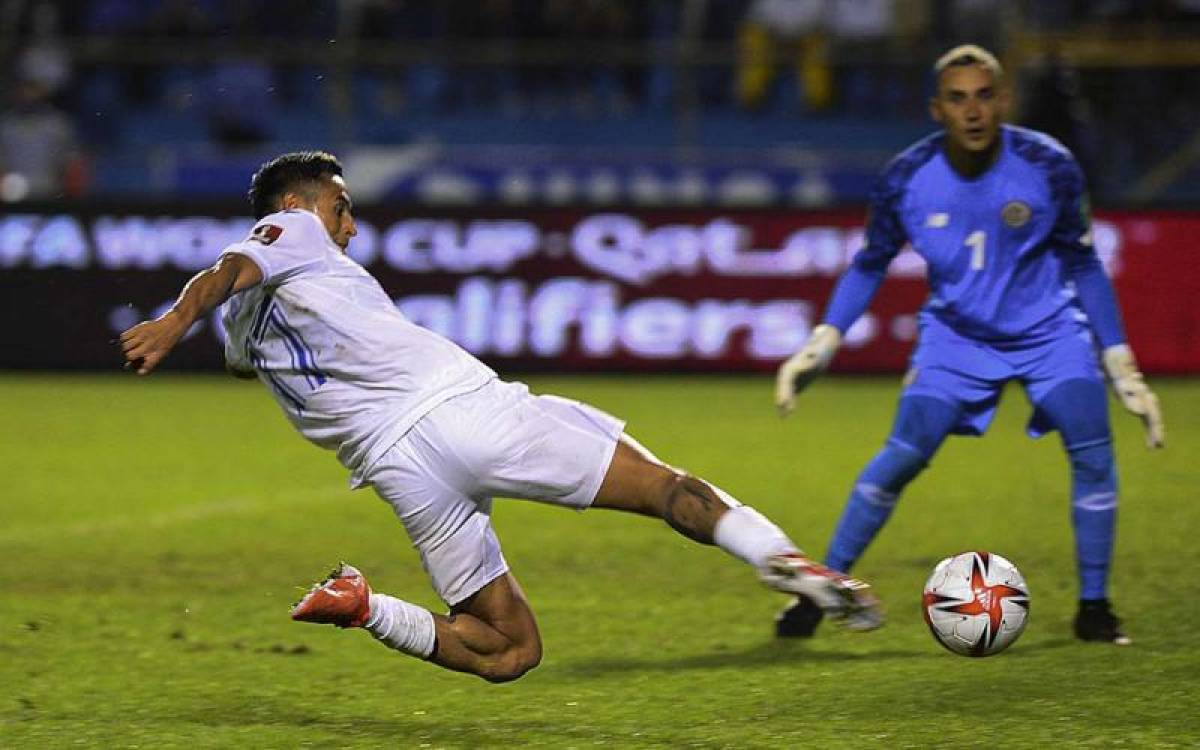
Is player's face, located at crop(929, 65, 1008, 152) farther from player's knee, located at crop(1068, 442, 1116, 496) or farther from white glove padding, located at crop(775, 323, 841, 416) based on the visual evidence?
player's knee, located at crop(1068, 442, 1116, 496)

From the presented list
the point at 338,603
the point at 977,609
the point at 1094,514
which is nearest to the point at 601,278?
the point at 1094,514

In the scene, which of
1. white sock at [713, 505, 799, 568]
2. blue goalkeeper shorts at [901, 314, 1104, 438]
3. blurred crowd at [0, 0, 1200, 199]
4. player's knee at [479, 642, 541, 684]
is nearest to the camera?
white sock at [713, 505, 799, 568]

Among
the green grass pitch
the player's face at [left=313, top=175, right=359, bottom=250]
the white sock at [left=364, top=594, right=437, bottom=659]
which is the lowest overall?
the green grass pitch

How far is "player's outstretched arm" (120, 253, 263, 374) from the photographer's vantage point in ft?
16.1

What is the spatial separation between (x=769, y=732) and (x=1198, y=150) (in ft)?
39.8

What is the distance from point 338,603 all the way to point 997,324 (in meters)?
2.61

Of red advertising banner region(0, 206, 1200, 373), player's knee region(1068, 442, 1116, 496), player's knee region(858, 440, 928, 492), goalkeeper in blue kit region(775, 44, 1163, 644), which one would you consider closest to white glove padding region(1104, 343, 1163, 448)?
goalkeeper in blue kit region(775, 44, 1163, 644)

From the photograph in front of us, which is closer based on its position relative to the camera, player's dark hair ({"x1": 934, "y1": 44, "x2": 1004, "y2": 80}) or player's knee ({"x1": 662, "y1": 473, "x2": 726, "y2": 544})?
player's knee ({"x1": 662, "y1": 473, "x2": 726, "y2": 544})

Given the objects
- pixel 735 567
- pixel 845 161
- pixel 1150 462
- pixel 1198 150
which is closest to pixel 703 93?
pixel 845 161

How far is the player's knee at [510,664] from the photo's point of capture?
5699 mm

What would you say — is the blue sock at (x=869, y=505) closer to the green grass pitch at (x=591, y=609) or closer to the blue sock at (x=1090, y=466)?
the green grass pitch at (x=591, y=609)

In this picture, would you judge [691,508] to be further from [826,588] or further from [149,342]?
[149,342]

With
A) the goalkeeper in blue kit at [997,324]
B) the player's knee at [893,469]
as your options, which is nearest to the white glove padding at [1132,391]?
the goalkeeper in blue kit at [997,324]

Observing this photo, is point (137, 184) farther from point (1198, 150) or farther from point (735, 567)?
point (735, 567)
